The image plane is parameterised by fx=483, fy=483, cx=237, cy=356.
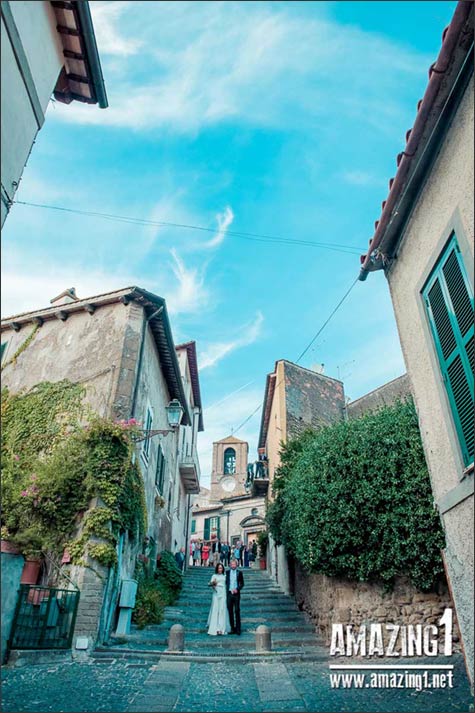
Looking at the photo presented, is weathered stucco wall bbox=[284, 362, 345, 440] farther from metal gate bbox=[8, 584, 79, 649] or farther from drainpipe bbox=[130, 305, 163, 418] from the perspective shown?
metal gate bbox=[8, 584, 79, 649]

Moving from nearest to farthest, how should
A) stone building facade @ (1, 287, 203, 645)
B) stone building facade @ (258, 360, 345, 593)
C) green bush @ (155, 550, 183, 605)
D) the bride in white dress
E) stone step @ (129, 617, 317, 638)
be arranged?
the bride in white dress < stone step @ (129, 617, 317, 638) < stone building facade @ (1, 287, 203, 645) < green bush @ (155, 550, 183, 605) < stone building facade @ (258, 360, 345, 593)

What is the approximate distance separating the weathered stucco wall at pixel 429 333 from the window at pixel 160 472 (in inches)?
387

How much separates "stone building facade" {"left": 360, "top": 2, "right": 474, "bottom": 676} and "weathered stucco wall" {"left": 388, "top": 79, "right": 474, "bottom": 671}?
0.01 meters

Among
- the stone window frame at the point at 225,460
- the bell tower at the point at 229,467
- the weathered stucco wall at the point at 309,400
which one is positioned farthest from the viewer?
the stone window frame at the point at 225,460

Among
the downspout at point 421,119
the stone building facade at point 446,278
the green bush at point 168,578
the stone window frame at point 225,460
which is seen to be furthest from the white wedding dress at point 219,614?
the stone window frame at point 225,460

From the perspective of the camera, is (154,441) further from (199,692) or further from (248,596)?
(199,692)

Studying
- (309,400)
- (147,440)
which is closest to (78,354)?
(147,440)

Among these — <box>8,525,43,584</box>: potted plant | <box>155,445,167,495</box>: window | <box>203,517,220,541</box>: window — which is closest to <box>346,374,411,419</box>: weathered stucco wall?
<box>155,445,167,495</box>: window

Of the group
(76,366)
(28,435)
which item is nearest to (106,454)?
(28,435)

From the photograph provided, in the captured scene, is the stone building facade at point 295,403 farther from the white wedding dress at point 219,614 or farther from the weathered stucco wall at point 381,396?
the white wedding dress at point 219,614

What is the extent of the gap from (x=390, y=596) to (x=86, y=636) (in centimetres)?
500

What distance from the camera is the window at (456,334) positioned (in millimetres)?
4488

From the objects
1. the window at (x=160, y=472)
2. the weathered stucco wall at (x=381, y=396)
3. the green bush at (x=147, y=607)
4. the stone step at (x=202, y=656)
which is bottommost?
the stone step at (x=202, y=656)

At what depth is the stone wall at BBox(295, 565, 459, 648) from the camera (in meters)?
7.77
